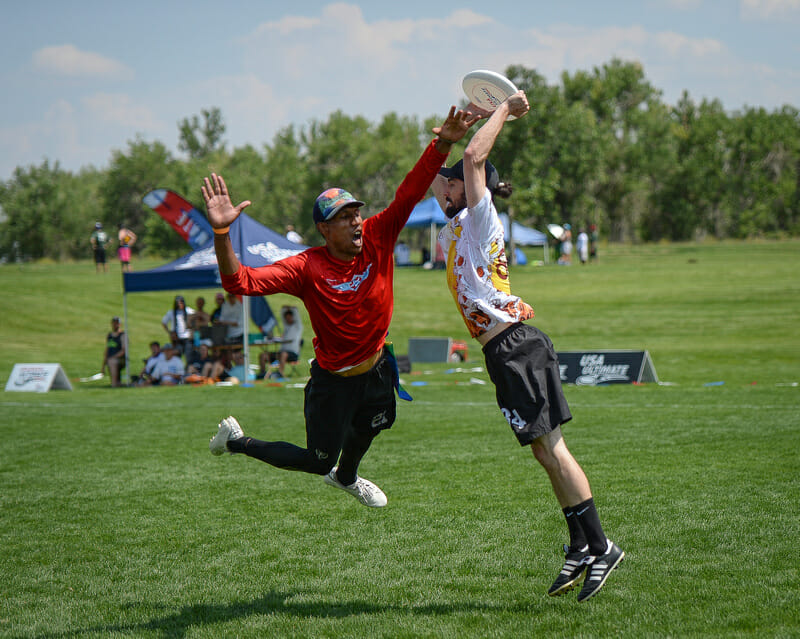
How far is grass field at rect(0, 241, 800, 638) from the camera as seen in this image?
4660mm

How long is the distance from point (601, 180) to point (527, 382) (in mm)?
66091

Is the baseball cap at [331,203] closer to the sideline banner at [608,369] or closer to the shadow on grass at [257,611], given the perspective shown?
the shadow on grass at [257,611]

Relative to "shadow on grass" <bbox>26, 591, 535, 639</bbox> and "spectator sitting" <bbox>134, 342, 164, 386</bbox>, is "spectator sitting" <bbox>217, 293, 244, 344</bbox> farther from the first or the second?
"shadow on grass" <bbox>26, 591, 535, 639</bbox>

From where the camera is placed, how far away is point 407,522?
6.62m

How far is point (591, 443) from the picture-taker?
966 centimetres

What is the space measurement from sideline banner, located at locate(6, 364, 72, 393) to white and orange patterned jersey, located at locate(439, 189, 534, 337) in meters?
14.8

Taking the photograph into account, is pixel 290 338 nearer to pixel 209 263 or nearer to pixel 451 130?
pixel 209 263

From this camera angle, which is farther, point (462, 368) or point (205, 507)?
point (462, 368)

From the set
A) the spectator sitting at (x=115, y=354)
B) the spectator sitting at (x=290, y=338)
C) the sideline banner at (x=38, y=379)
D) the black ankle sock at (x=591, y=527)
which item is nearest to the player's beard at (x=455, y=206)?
the black ankle sock at (x=591, y=527)

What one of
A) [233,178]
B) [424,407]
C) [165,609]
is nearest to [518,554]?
[165,609]

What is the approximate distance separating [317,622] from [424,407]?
9090mm

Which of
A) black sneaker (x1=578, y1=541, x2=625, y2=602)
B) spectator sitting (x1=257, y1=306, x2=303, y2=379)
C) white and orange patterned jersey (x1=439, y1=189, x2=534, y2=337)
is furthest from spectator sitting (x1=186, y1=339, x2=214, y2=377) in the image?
black sneaker (x1=578, y1=541, x2=625, y2=602)

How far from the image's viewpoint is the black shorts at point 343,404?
526 centimetres

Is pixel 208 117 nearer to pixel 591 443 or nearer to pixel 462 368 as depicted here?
pixel 462 368
